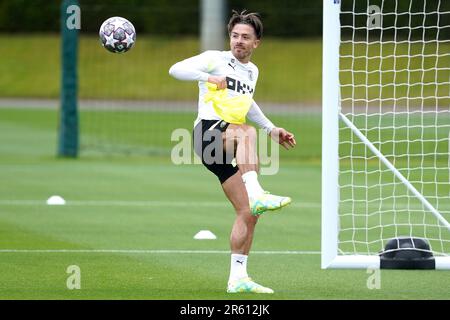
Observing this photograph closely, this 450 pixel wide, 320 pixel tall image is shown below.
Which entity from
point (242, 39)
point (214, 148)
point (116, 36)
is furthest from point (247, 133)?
point (116, 36)

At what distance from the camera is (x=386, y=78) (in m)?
37.4

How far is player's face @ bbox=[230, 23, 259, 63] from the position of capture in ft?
32.4

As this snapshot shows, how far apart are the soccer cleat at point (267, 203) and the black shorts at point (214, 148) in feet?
1.29

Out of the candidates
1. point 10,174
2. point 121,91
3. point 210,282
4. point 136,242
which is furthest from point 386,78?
point 210,282

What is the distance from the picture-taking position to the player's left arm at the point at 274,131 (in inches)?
399

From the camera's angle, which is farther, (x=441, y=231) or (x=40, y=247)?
(x=441, y=231)

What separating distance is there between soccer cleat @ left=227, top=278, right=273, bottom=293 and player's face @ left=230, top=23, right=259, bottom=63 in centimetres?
195

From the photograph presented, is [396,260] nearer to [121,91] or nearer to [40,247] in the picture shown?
[40,247]

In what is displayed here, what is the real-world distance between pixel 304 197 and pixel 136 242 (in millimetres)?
5120

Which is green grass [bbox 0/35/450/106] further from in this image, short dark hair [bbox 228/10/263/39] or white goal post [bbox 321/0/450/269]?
short dark hair [bbox 228/10/263/39]

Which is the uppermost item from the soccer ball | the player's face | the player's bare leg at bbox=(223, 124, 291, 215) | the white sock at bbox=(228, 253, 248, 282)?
the soccer ball

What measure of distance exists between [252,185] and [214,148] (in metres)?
0.47

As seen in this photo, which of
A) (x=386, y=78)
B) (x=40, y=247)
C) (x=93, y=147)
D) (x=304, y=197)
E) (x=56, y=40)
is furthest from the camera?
(x=56, y=40)

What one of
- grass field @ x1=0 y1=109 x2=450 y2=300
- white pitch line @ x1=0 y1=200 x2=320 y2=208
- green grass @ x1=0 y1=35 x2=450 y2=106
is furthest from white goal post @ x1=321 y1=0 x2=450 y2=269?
green grass @ x1=0 y1=35 x2=450 y2=106
